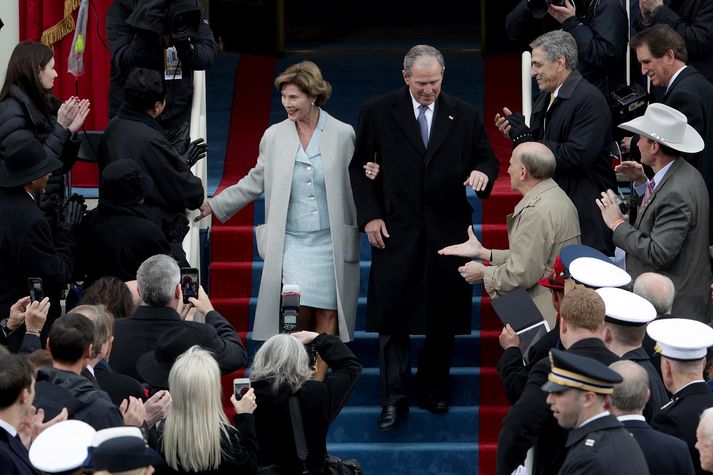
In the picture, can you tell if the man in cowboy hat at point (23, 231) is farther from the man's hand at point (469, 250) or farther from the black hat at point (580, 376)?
the black hat at point (580, 376)

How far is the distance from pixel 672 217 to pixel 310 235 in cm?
203

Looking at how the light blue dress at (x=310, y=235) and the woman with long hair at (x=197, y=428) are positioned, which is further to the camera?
the light blue dress at (x=310, y=235)

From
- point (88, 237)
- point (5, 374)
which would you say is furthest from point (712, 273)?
point (5, 374)

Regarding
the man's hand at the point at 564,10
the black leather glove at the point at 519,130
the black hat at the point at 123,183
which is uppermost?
the man's hand at the point at 564,10

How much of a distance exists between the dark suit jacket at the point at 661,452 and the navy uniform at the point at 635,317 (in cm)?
64

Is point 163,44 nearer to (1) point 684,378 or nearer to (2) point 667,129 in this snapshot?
(2) point 667,129

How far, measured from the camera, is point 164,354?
6254mm

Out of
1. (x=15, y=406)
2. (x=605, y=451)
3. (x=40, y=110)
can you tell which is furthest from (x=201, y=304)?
(x=605, y=451)

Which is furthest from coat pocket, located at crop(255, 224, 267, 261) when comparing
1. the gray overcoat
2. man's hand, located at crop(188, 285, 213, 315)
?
man's hand, located at crop(188, 285, 213, 315)

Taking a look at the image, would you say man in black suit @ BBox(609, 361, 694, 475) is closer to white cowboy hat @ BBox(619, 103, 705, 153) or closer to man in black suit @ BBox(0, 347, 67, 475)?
man in black suit @ BBox(0, 347, 67, 475)

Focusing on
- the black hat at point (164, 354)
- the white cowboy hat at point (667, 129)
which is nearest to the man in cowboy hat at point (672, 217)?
the white cowboy hat at point (667, 129)

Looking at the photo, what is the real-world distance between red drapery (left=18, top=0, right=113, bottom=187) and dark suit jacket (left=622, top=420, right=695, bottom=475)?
22.5 ft

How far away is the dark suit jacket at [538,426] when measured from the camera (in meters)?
5.82

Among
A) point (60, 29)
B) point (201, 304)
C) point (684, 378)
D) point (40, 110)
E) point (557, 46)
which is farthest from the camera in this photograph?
point (60, 29)
